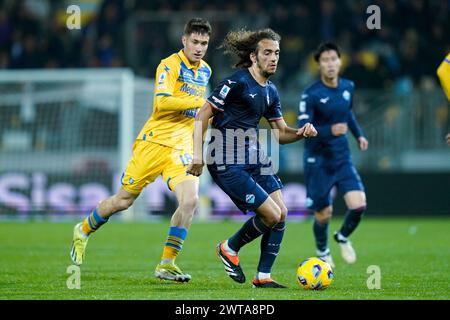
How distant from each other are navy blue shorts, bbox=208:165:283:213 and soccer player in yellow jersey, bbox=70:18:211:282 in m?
0.78

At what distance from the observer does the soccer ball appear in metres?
8.05

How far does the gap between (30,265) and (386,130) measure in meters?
11.4

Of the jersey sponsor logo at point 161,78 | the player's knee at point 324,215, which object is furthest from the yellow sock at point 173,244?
the player's knee at point 324,215

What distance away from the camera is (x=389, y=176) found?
19562mm

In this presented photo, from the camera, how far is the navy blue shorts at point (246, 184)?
26.8 feet

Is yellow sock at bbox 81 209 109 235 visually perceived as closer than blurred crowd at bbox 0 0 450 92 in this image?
Yes

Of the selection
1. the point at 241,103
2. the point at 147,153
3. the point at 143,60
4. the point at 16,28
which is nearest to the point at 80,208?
the point at 143,60

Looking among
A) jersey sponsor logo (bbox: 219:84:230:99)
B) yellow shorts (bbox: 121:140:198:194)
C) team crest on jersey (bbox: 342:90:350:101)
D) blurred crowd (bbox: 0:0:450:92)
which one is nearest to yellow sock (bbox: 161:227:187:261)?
yellow shorts (bbox: 121:140:198:194)

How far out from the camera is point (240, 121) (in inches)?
329

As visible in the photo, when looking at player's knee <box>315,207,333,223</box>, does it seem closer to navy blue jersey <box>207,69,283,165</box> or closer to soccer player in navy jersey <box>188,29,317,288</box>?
soccer player in navy jersey <box>188,29,317,288</box>

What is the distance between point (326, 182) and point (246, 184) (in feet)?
11.1

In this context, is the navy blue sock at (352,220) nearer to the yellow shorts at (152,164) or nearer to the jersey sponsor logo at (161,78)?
the yellow shorts at (152,164)

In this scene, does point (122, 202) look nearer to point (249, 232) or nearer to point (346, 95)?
point (249, 232)

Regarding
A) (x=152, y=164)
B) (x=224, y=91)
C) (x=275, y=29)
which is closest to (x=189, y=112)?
(x=152, y=164)
